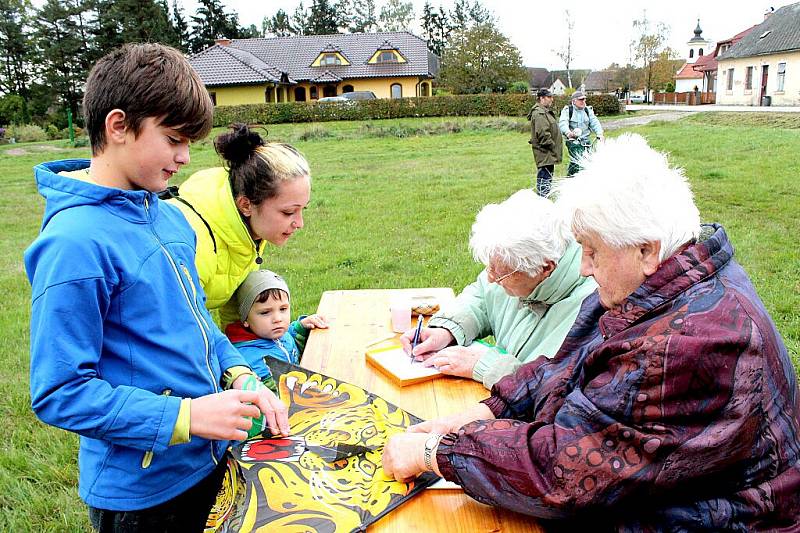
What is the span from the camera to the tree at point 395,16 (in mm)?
65000

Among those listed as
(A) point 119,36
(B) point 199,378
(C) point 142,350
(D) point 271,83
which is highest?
(A) point 119,36

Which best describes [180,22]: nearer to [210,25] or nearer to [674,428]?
[210,25]

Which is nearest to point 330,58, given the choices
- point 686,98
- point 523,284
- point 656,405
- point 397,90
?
point 397,90

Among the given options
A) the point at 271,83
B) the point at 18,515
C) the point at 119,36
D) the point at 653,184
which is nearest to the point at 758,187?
the point at 653,184

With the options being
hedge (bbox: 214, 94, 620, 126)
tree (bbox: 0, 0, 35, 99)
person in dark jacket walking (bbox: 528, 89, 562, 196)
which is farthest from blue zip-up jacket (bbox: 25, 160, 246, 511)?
tree (bbox: 0, 0, 35, 99)

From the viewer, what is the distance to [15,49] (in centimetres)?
4003

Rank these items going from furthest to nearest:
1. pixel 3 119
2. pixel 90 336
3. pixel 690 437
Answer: pixel 3 119
pixel 90 336
pixel 690 437

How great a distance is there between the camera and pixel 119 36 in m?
42.4

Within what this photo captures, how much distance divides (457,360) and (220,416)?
42.1 inches

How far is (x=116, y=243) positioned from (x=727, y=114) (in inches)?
1016

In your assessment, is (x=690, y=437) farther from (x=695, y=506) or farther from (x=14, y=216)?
(x=14, y=216)

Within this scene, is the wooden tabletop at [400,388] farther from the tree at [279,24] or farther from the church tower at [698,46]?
the church tower at [698,46]

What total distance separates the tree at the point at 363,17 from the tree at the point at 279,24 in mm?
6371

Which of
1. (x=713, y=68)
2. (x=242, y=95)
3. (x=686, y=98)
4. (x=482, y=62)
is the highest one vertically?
(x=482, y=62)
